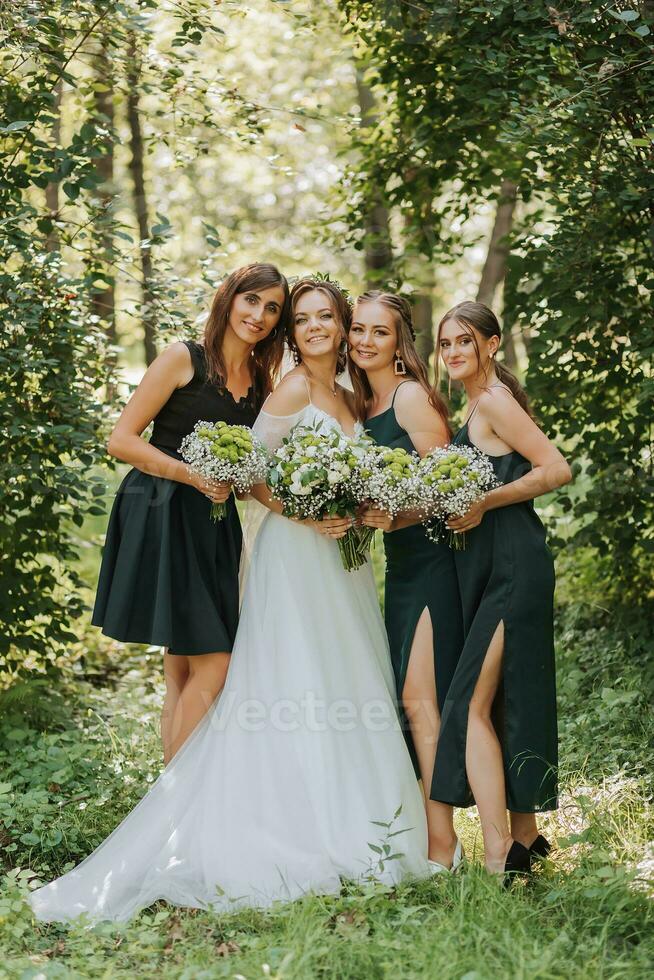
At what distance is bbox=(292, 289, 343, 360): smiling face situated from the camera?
4.29m

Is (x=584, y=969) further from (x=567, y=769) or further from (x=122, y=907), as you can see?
(x=567, y=769)

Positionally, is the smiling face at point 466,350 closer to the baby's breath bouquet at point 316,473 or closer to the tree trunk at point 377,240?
the baby's breath bouquet at point 316,473

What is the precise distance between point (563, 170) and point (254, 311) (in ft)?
7.14

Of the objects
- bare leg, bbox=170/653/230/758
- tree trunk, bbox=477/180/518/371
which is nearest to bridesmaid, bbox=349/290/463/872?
bare leg, bbox=170/653/230/758

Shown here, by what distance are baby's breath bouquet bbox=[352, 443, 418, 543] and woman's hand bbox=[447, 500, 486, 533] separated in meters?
0.18

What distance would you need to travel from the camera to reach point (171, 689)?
454cm

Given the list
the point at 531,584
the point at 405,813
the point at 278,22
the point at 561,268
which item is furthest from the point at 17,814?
the point at 278,22

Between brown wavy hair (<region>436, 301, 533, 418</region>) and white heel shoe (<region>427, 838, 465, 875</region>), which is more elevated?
brown wavy hair (<region>436, 301, 533, 418</region>)

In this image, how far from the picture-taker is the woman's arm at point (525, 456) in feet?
12.5

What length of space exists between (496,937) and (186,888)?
1239 millimetres

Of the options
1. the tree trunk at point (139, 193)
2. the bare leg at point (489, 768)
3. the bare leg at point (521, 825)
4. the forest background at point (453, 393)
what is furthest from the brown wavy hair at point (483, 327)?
the tree trunk at point (139, 193)

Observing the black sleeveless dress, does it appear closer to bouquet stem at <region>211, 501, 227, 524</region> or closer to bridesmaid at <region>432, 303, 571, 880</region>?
bouquet stem at <region>211, 501, 227, 524</region>

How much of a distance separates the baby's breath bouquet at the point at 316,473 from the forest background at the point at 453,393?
4.81 ft

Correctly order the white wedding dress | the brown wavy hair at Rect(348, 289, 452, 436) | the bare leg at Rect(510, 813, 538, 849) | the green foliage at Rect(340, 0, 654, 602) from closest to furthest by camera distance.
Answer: the white wedding dress, the bare leg at Rect(510, 813, 538, 849), the brown wavy hair at Rect(348, 289, 452, 436), the green foliage at Rect(340, 0, 654, 602)
